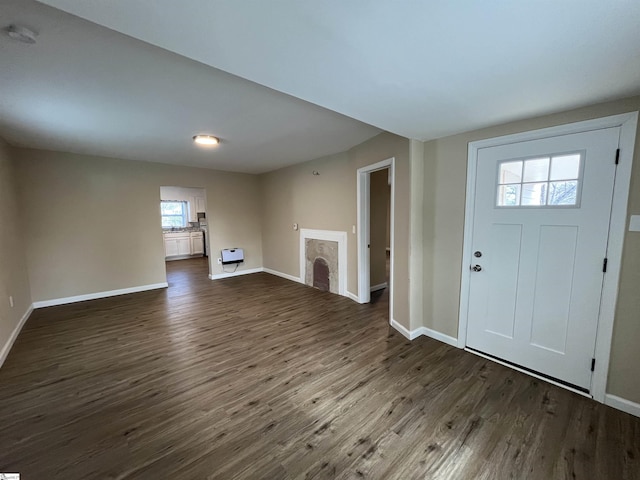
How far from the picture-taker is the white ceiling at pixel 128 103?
1535 millimetres

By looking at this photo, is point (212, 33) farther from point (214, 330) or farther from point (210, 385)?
point (214, 330)

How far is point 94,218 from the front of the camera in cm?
452

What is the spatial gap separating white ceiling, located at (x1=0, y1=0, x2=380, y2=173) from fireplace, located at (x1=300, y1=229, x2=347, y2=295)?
1555 mm

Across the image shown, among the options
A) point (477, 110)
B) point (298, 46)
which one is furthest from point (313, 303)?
point (298, 46)

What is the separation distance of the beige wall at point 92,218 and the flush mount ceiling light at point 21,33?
3.70m

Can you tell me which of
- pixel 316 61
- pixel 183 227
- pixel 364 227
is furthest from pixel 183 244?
pixel 316 61

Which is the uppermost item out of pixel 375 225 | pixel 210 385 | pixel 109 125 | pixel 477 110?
pixel 109 125

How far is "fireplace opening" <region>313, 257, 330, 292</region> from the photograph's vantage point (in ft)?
16.1

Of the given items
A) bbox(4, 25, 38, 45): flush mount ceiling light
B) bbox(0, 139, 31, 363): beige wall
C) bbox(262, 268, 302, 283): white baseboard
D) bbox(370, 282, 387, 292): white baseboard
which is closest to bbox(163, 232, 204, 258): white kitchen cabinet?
bbox(262, 268, 302, 283): white baseboard

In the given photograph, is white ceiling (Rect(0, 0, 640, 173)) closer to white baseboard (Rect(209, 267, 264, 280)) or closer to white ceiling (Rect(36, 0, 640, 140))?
white ceiling (Rect(36, 0, 640, 140))

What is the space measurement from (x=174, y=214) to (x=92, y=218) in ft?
15.5

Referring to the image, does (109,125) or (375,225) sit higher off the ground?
(109,125)

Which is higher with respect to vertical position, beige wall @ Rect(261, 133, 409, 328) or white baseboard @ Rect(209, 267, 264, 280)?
beige wall @ Rect(261, 133, 409, 328)

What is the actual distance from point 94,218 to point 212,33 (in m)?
4.77
